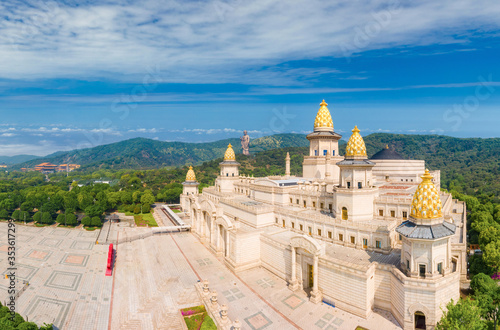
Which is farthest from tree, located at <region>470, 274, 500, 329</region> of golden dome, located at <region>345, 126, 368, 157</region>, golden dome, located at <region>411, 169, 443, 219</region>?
golden dome, located at <region>345, 126, 368, 157</region>

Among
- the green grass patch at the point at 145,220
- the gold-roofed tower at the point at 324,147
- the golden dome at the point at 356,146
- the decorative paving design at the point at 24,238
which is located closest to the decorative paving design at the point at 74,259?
the decorative paving design at the point at 24,238

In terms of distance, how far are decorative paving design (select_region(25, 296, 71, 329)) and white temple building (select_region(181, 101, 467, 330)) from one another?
55.1 feet

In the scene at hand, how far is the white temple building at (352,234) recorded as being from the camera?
20297 mm

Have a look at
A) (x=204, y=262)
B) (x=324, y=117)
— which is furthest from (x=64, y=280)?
(x=324, y=117)

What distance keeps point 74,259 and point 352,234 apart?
3669 centimetres

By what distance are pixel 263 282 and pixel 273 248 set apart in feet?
12.4

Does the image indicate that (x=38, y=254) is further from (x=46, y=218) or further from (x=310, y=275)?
(x=310, y=275)

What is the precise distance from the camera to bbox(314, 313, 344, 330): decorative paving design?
2127cm

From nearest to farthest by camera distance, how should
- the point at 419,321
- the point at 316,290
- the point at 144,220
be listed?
the point at 419,321 < the point at 316,290 < the point at 144,220

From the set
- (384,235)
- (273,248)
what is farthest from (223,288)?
(384,235)

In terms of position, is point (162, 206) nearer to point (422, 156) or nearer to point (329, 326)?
point (329, 326)

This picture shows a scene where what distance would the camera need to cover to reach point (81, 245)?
139ft

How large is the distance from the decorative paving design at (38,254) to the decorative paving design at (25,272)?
2.74 m

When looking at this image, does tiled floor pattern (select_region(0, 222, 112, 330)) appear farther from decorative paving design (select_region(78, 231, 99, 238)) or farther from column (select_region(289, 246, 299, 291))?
column (select_region(289, 246, 299, 291))
